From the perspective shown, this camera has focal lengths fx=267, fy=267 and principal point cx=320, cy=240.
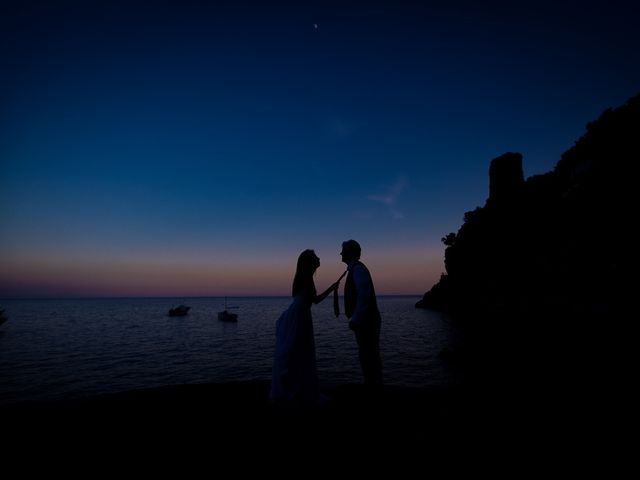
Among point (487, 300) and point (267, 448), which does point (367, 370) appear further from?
point (487, 300)

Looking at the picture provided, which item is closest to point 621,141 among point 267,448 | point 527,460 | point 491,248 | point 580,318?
point 580,318

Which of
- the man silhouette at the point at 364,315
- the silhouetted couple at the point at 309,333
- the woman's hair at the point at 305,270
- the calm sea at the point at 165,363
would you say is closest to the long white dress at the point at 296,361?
the silhouetted couple at the point at 309,333

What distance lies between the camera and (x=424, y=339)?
34312mm

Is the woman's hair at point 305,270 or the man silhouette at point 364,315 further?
the woman's hair at point 305,270

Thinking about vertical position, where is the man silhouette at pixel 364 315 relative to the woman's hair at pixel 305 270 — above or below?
below

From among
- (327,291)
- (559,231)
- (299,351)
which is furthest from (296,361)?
(559,231)

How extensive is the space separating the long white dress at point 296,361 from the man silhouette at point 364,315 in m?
0.69

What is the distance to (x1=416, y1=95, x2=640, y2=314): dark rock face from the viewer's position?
93.7ft

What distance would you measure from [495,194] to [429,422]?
236ft

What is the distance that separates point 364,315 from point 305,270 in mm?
1178

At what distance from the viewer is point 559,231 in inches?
1571

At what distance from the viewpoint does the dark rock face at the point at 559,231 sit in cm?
2855

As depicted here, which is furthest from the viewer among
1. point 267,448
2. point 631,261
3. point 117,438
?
point 631,261

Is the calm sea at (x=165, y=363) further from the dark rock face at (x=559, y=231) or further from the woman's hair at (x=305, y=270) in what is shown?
the dark rock face at (x=559, y=231)
